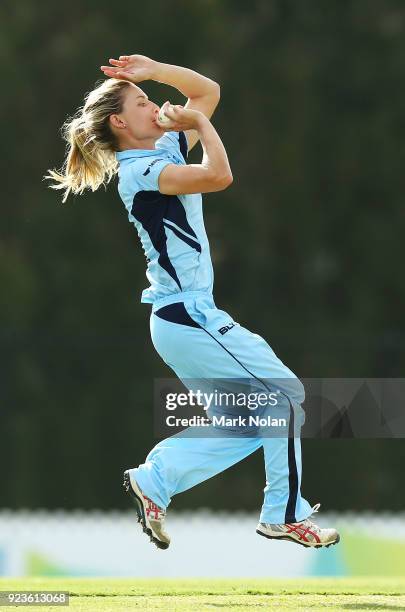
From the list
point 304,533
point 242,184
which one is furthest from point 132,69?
point 242,184

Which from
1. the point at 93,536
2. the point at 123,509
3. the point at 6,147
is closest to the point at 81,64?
the point at 6,147

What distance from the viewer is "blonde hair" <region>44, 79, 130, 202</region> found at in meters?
6.37

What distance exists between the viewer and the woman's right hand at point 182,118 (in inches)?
236

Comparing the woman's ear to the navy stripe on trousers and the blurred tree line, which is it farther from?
the blurred tree line

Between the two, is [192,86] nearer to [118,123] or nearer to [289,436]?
[118,123]

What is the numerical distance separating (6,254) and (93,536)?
1125 centimetres

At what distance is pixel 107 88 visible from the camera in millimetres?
6406

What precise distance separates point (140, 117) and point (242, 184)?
1582 centimetres

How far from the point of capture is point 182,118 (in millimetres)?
6004

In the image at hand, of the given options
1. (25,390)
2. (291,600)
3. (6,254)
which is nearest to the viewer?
(291,600)

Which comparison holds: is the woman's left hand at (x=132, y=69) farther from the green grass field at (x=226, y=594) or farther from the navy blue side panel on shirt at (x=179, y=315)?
the green grass field at (x=226, y=594)

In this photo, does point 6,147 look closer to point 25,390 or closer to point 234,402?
point 25,390

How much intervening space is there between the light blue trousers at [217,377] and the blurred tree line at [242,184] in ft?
39.9

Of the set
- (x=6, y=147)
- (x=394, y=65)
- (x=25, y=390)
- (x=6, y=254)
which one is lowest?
(x=25, y=390)
